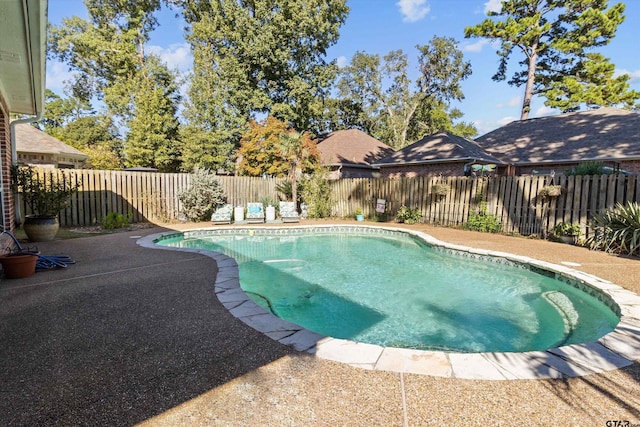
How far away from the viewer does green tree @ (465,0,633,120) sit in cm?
1830

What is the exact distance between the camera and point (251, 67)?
20.2 meters

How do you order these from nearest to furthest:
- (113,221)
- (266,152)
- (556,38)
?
(113,221), (266,152), (556,38)

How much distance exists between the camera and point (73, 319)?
10.6 feet

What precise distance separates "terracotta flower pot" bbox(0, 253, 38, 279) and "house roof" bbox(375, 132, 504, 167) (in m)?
13.8

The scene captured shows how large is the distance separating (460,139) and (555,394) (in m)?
15.1

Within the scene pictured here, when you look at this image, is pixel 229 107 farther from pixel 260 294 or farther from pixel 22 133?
pixel 260 294

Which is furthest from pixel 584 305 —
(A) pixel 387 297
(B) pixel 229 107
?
(B) pixel 229 107

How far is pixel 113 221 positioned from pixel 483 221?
12.0 metres

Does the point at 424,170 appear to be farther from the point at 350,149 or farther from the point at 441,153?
the point at 350,149

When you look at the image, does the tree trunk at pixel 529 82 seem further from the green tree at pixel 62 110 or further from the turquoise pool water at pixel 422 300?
the green tree at pixel 62 110

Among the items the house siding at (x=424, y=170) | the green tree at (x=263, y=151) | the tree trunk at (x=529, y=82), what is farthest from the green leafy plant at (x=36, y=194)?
the tree trunk at (x=529, y=82)

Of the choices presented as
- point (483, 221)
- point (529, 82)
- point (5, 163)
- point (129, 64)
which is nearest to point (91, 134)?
point (129, 64)

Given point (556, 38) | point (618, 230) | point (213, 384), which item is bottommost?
point (213, 384)

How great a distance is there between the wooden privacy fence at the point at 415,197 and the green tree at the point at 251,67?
7.59 metres
